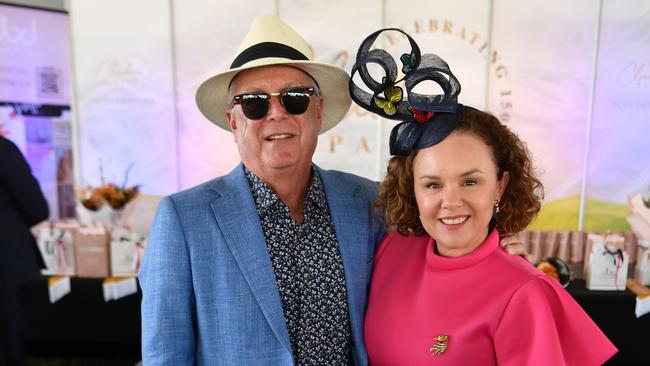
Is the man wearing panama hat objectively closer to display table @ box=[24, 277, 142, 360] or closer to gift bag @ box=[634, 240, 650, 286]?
display table @ box=[24, 277, 142, 360]

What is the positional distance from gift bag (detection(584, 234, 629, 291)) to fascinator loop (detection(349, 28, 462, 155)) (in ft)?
7.57

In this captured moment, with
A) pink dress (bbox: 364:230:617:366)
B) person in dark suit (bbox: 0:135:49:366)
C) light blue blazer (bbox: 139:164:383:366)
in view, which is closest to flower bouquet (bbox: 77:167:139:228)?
person in dark suit (bbox: 0:135:49:366)

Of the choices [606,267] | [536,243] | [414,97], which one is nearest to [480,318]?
[414,97]

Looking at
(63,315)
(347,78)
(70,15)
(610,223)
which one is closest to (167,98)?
(70,15)

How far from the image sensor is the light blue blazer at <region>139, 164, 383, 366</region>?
121cm

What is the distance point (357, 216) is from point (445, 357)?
→ 544mm

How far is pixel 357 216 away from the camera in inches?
59.0

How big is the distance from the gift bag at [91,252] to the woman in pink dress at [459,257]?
98.2 inches

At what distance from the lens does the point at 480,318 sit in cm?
111

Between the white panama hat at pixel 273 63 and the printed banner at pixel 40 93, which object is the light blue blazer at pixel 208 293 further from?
the printed banner at pixel 40 93

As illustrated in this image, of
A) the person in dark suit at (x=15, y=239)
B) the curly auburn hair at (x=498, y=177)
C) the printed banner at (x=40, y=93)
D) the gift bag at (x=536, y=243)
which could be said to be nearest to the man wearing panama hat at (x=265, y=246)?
the curly auburn hair at (x=498, y=177)

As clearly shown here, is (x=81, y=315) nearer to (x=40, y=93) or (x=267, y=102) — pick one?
(x=267, y=102)

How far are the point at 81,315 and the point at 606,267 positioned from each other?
12.3 ft

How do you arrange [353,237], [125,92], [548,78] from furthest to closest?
1. [125,92]
2. [548,78]
3. [353,237]
